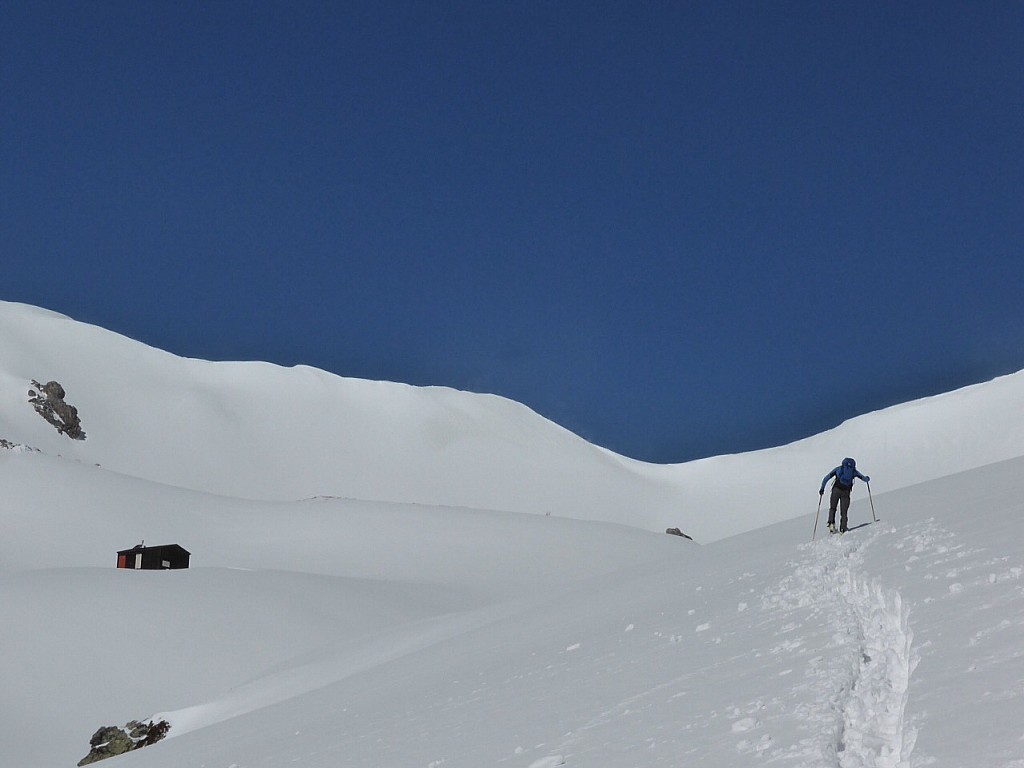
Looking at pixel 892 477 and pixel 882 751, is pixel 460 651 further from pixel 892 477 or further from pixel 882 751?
pixel 892 477

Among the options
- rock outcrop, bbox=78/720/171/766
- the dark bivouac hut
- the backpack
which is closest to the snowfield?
rock outcrop, bbox=78/720/171/766

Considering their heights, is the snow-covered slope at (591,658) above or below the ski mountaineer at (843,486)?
below

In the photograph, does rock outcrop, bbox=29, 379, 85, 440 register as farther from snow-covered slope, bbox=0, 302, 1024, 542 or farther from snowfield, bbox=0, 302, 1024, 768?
→ snowfield, bbox=0, 302, 1024, 768

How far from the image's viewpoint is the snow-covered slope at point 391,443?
12225 cm

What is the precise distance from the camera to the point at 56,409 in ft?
394

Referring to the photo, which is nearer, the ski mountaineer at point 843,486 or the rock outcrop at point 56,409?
the ski mountaineer at point 843,486

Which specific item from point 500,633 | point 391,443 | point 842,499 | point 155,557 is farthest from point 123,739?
point 391,443

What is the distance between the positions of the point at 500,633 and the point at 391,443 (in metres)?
123

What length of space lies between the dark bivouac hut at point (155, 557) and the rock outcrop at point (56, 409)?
77510mm

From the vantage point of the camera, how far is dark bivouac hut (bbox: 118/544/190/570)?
47.9 m

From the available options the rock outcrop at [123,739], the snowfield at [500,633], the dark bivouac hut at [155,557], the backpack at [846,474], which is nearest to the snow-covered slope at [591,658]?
the snowfield at [500,633]

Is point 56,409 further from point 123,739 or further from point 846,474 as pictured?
point 846,474

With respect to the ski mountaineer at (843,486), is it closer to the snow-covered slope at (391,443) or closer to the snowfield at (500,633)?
the snowfield at (500,633)

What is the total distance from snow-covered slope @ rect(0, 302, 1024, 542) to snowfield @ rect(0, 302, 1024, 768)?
60259mm
